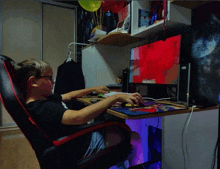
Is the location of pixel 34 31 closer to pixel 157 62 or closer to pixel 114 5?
pixel 114 5

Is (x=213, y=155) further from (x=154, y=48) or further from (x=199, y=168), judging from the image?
(x=154, y=48)

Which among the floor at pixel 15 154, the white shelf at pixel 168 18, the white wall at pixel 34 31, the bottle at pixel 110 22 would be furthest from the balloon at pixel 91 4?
the floor at pixel 15 154

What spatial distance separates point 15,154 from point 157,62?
6.65 ft

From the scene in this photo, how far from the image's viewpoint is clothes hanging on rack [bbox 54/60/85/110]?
2041mm

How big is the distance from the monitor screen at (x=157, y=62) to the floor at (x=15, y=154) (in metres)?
1.47

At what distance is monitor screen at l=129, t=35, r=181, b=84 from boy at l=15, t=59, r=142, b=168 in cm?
44

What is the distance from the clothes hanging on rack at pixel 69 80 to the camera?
2041 millimetres

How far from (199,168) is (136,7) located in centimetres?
144

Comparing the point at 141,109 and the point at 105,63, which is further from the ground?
the point at 105,63

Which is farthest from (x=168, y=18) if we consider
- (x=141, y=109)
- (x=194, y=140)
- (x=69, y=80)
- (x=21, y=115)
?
(x=69, y=80)

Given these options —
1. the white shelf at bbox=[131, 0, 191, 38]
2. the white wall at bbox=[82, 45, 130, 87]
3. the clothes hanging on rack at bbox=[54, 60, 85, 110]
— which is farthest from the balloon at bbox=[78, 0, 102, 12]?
the clothes hanging on rack at bbox=[54, 60, 85, 110]

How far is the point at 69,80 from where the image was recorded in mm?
2074

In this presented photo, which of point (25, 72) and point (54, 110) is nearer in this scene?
point (54, 110)

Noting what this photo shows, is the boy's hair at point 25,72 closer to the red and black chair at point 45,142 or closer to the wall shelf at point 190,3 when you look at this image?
the red and black chair at point 45,142
